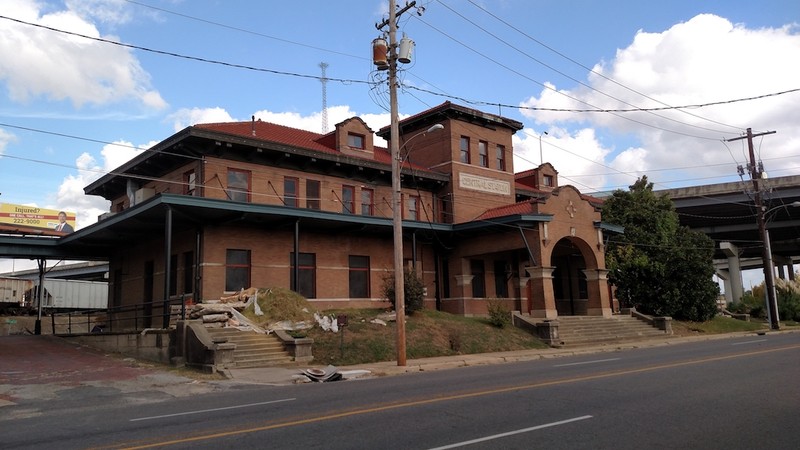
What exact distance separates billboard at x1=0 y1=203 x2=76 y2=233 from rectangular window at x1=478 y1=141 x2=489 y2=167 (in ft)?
168

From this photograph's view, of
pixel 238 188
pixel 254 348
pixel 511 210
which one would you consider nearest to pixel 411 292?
pixel 254 348

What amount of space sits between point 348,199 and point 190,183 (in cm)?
757

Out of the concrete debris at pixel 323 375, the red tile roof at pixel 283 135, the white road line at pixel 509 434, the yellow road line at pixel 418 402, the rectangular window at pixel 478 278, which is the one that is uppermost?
the red tile roof at pixel 283 135

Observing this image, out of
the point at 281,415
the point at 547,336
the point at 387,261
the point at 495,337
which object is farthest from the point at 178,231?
the point at 281,415

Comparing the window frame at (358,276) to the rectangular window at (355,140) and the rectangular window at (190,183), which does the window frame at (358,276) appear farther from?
the rectangular window at (190,183)

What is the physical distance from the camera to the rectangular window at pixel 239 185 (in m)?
25.6

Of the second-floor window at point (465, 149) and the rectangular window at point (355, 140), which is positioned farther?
the second-floor window at point (465, 149)

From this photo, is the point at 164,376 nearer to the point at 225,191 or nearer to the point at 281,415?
the point at 281,415

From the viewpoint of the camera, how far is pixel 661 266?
36.0 meters

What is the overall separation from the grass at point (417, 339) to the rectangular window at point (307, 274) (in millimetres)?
3195

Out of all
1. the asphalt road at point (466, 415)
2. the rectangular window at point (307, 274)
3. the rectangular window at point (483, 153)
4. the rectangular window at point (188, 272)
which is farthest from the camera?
the rectangular window at point (483, 153)

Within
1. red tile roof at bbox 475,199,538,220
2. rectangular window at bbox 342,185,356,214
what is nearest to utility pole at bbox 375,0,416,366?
rectangular window at bbox 342,185,356,214

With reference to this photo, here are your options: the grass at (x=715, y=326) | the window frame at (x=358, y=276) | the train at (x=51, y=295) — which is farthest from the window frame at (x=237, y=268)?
the train at (x=51, y=295)

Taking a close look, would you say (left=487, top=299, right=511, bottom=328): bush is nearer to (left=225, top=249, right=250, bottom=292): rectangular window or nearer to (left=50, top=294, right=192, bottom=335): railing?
(left=225, top=249, right=250, bottom=292): rectangular window
